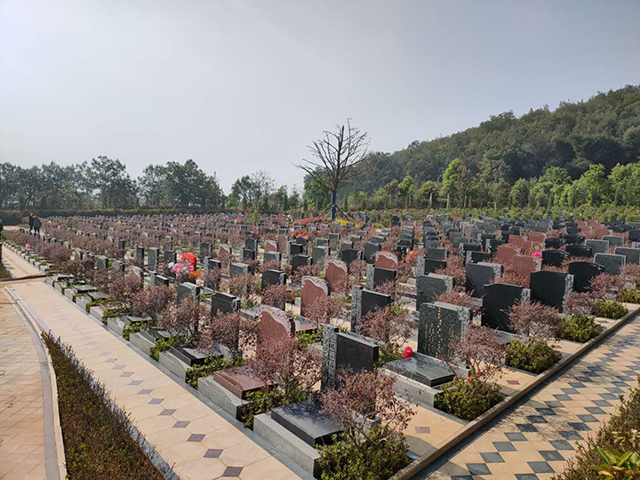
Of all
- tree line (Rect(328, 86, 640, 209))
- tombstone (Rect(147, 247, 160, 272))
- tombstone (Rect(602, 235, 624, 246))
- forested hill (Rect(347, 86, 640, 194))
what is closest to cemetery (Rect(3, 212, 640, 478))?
tombstone (Rect(147, 247, 160, 272))

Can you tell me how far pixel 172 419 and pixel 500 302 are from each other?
6182mm

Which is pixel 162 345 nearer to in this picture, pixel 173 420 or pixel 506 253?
pixel 173 420

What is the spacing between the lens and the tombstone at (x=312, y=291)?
8859 mm

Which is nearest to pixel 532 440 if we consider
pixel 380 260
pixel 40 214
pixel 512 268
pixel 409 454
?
pixel 409 454

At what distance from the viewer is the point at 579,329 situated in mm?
8195

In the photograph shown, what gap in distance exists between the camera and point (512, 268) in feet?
36.2

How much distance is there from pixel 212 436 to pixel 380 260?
26.9 feet

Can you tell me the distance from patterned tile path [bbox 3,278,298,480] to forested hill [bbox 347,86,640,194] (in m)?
49.0

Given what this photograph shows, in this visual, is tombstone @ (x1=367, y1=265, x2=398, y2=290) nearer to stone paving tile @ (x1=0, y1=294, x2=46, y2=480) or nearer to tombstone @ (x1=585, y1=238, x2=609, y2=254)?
stone paving tile @ (x1=0, y1=294, x2=46, y2=480)

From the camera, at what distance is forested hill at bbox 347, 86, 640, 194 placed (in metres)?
62.2

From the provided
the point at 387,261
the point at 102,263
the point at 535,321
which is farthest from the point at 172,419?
the point at 102,263

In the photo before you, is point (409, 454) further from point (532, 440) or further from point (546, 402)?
point (546, 402)

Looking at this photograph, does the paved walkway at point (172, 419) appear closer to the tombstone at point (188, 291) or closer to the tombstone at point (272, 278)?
the tombstone at point (188, 291)

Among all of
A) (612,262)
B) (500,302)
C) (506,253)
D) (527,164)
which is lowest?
(500,302)
